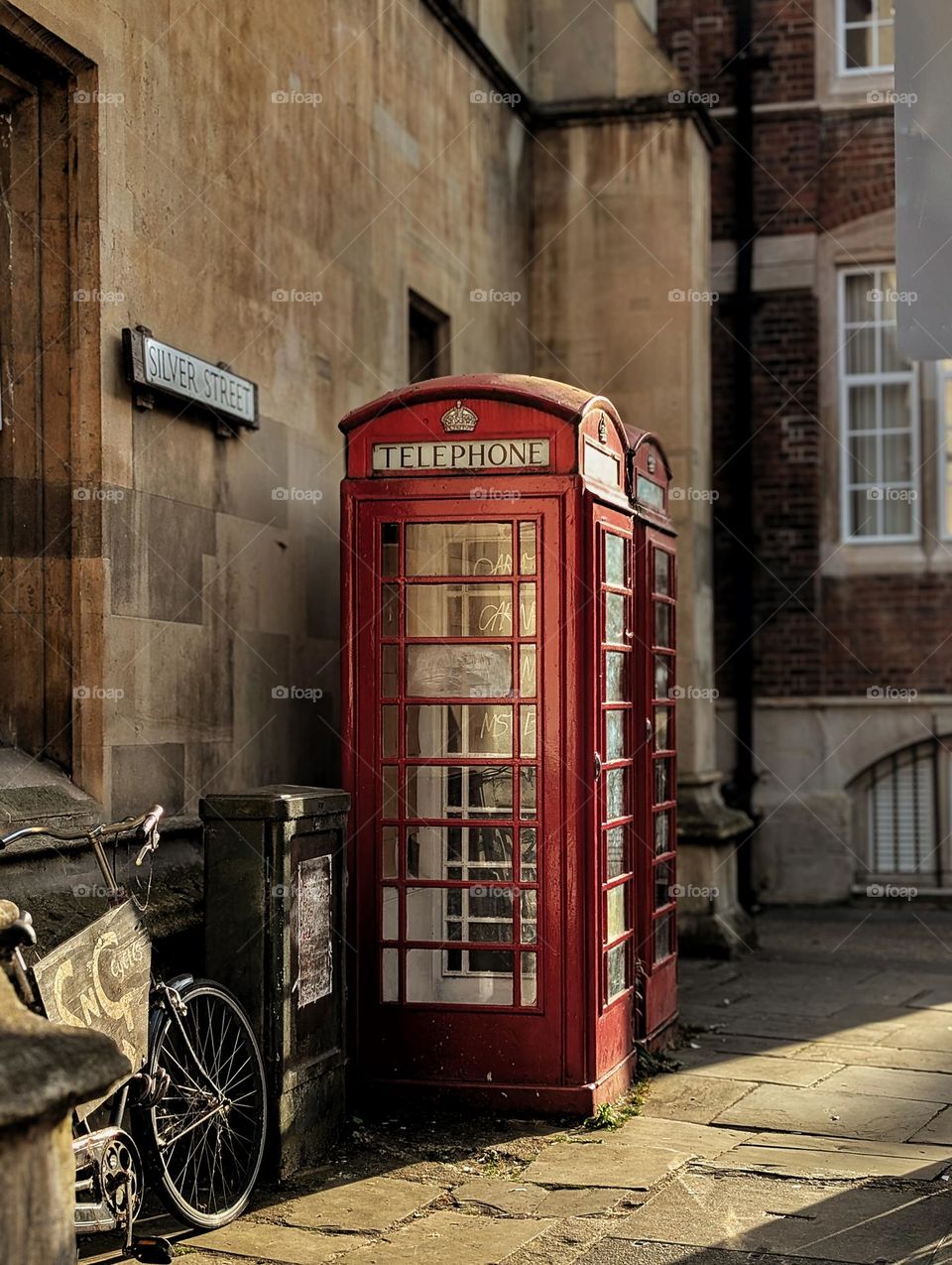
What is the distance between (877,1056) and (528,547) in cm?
330

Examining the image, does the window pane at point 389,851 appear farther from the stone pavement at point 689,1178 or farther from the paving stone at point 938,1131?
the paving stone at point 938,1131

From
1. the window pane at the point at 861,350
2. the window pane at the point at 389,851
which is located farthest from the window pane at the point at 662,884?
the window pane at the point at 861,350

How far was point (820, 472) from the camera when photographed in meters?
14.9

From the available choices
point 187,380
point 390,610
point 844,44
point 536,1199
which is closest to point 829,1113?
point 536,1199

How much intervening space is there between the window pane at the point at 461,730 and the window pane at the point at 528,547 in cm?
56

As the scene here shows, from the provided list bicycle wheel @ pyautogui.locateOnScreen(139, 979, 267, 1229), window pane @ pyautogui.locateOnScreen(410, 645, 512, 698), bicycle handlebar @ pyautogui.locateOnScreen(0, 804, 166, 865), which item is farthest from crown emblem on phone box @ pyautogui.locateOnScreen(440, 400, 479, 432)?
bicycle wheel @ pyautogui.locateOnScreen(139, 979, 267, 1229)

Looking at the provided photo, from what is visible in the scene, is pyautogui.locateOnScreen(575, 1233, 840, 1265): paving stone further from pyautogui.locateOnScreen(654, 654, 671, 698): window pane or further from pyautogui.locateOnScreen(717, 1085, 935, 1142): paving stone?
pyautogui.locateOnScreen(654, 654, 671, 698): window pane

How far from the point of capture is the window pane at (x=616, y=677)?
712 cm

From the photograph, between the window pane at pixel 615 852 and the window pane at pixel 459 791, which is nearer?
the window pane at pixel 459 791

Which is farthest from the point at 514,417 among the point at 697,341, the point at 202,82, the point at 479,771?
the point at 697,341

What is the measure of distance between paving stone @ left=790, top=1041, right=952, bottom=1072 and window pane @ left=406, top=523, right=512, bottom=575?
10.1 feet

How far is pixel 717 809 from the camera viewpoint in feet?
38.2

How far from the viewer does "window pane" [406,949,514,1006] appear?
6.69 m

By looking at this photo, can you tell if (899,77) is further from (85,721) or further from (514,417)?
(85,721)
